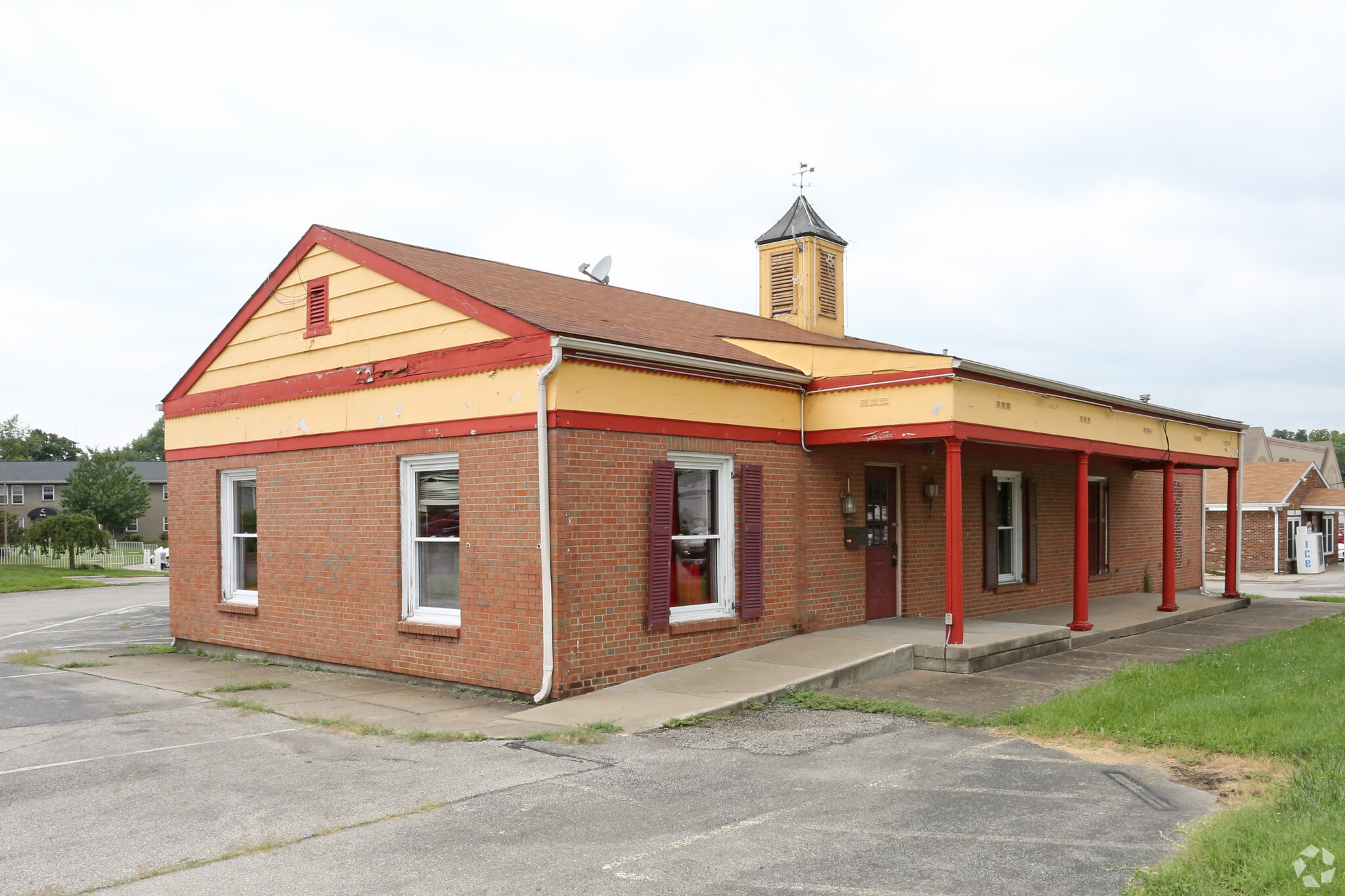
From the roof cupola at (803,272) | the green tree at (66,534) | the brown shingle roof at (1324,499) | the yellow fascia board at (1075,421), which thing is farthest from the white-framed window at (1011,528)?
the green tree at (66,534)

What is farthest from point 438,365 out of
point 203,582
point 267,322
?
point 203,582

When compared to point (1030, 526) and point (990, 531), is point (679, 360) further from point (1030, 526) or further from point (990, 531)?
point (1030, 526)

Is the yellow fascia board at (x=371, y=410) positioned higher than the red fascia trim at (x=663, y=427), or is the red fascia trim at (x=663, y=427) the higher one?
the yellow fascia board at (x=371, y=410)

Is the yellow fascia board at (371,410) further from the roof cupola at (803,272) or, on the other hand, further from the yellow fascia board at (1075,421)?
the roof cupola at (803,272)

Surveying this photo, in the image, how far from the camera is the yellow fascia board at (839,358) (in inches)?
444

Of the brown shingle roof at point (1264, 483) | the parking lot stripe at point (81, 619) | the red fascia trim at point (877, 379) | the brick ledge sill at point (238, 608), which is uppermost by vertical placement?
the red fascia trim at point (877, 379)

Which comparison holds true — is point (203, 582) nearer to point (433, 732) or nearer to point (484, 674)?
point (484, 674)

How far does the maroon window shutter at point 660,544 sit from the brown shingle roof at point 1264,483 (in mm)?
28102

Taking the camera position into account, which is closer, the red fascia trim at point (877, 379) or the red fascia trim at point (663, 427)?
the red fascia trim at point (663, 427)

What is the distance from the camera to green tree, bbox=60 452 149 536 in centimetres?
4959

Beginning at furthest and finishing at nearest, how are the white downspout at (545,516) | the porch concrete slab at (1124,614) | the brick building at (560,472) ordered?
the porch concrete slab at (1124,614) → the brick building at (560,472) → the white downspout at (545,516)

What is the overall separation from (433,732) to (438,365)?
393 cm

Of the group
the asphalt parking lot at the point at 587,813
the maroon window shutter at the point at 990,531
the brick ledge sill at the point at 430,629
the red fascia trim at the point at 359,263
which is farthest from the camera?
the maroon window shutter at the point at 990,531

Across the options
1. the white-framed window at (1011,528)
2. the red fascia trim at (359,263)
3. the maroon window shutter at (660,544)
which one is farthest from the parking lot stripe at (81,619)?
the white-framed window at (1011,528)
